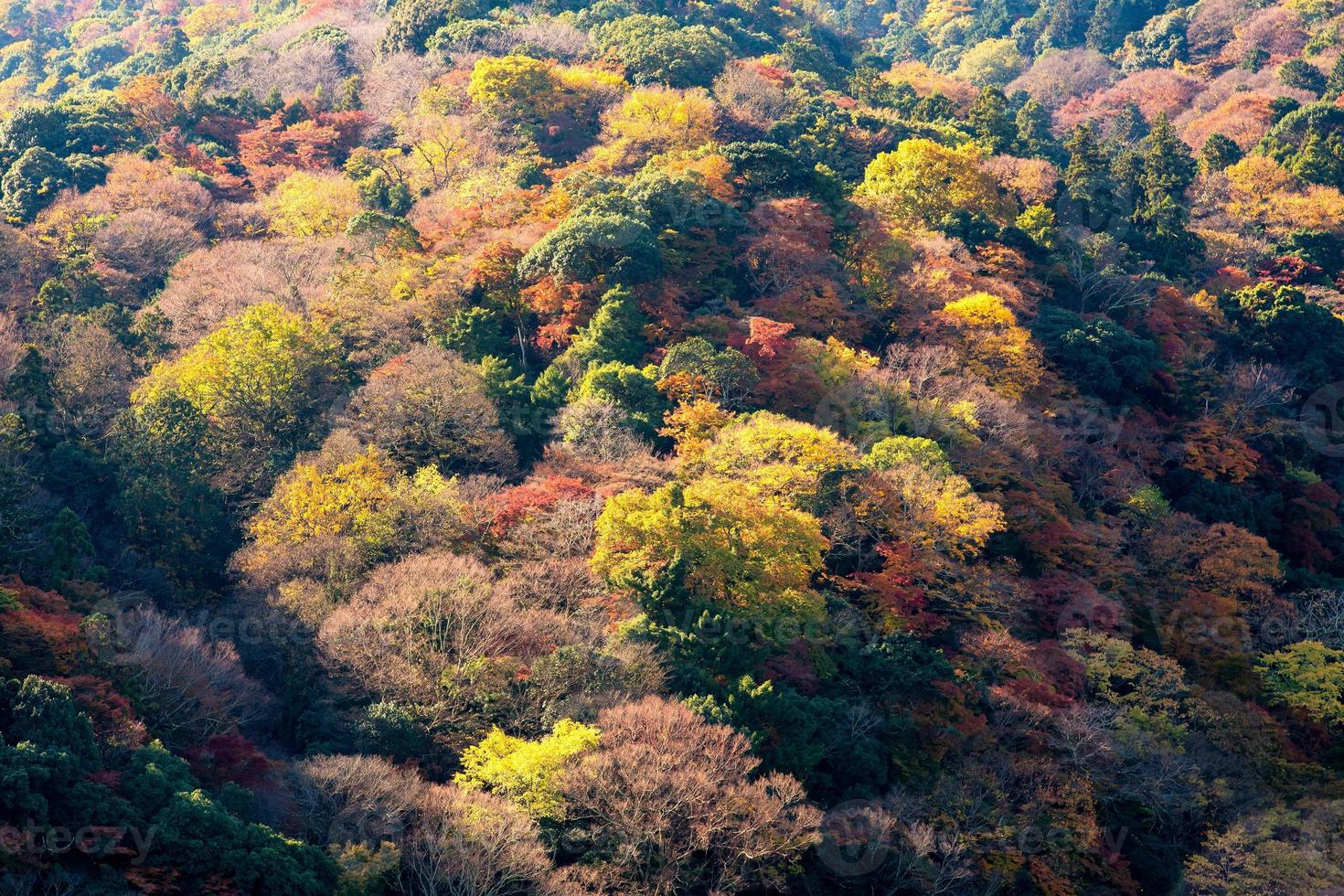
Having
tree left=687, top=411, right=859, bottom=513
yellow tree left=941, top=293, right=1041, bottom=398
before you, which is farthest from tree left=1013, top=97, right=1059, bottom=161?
tree left=687, top=411, right=859, bottom=513

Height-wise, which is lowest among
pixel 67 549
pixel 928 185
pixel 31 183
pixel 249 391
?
pixel 67 549

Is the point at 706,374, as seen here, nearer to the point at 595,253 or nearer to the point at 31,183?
the point at 595,253

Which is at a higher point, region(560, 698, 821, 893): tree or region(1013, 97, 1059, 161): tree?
region(560, 698, 821, 893): tree

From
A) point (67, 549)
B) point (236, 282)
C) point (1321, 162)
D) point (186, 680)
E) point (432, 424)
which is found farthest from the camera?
point (1321, 162)

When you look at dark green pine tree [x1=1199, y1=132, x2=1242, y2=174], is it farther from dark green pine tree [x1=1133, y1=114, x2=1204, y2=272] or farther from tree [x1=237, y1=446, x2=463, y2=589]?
tree [x1=237, y1=446, x2=463, y2=589]

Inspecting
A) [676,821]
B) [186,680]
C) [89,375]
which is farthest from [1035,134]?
[186,680]

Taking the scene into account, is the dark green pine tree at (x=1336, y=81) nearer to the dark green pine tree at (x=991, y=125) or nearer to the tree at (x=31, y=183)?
the dark green pine tree at (x=991, y=125)

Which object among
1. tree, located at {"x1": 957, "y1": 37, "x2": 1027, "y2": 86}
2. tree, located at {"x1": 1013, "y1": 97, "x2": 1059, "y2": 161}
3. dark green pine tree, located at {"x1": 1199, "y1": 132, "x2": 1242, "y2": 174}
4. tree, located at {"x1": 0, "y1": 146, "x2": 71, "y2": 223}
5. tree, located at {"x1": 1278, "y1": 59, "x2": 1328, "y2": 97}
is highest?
Answer: tree, located at {"x1": 0, "y1": 146, "x2": 71, "y2": 223}
